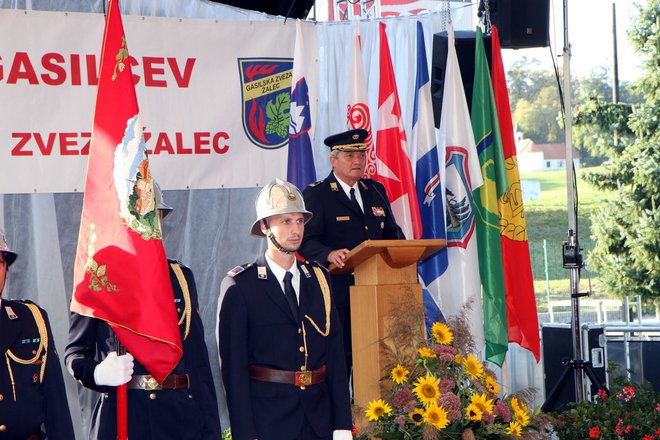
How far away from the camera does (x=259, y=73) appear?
5.71 meters

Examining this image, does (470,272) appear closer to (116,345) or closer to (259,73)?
(259,73)

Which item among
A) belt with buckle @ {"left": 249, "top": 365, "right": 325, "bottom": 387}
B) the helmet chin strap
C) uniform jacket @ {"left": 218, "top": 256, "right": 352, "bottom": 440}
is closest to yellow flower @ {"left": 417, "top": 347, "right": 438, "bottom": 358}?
uniform jacket @ {"left": 218, "top": 256, "right": 352, "bottom": 440}

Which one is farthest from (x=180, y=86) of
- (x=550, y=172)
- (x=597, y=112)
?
(x=550, y=172)

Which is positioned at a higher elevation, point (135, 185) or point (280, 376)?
point (135, 185)

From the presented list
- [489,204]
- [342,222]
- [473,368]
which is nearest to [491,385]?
[473,368]

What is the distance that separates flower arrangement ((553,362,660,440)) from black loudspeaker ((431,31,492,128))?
223cm

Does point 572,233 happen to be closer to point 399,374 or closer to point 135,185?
point 399,374

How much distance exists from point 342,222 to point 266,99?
0.99 meters

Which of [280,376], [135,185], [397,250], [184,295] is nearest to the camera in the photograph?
[135,185]

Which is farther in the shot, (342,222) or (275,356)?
(342,222)

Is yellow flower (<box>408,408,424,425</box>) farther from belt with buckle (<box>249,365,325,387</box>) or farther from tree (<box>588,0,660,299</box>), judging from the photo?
tree (<box>588,0,660,299</box>)

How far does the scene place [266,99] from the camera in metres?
5.72

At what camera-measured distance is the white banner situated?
5.09m

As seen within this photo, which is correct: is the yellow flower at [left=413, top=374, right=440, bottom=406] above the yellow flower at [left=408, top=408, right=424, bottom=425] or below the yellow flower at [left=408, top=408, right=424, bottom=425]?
above
